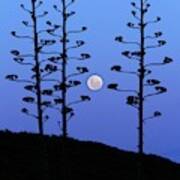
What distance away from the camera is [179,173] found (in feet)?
137

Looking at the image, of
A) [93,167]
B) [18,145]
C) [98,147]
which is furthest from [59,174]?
[98,147]

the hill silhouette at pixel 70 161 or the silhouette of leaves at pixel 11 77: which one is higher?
the silhouette of leaves at pixel 11 77

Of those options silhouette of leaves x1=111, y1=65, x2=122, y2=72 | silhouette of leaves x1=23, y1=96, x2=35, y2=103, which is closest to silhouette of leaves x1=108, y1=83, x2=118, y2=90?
silhouette of leaves x1=111, y1=65, x2=122, y2=72

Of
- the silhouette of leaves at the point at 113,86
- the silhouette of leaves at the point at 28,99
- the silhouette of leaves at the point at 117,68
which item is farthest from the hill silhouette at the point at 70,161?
the silhouette of leaves at the point at 117,68

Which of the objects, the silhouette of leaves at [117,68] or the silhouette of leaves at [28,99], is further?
the silhouette of leaves at [28,99]

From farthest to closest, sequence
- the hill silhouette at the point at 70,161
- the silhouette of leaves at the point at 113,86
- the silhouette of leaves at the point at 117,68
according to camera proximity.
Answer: the hill silhouette at the point at 70,161
the silhouette of leaves at the point at 117,68
the silhouette of leaves at the point at 113,86

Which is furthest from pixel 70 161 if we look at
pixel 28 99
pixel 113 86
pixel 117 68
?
pixel 117 68

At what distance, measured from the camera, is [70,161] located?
38.2 m

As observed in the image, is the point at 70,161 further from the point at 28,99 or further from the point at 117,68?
the point at 117,68

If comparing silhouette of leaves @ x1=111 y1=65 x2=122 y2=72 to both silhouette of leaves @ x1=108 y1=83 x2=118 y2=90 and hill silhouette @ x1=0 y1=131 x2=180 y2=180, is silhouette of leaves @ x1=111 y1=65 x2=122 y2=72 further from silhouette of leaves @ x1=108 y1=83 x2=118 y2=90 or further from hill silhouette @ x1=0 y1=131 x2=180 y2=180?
hill silhouette @ x1=0 y1=131 x2=180 y2=180

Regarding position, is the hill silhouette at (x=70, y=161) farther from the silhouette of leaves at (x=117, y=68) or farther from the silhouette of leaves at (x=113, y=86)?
the silhouette of leaves at (x=117, y=68)

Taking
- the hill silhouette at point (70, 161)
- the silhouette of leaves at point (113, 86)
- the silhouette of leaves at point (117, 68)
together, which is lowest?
the hill silhouette at point (70, 161)

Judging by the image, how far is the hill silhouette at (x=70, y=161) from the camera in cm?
3394

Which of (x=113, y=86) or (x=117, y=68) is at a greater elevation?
(x=117, y=68)
